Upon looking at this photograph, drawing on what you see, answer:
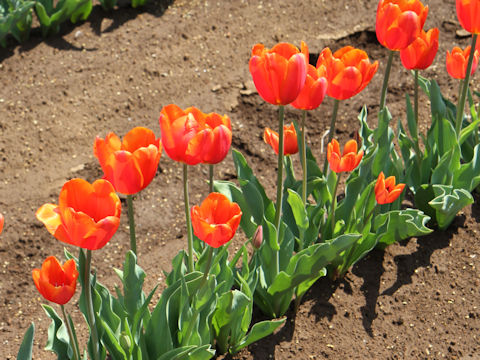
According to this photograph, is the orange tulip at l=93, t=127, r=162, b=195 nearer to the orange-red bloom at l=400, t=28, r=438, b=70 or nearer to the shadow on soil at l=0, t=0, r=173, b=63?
the orange-red bloom at l=400, t=28, r=438, b=70

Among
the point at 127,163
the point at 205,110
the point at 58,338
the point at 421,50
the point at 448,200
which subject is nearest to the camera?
the point at 127,163

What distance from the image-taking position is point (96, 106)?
13.5 feet

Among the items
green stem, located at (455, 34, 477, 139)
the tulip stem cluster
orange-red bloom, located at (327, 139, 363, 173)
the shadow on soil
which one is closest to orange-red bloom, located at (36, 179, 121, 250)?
the tulip stem cluster

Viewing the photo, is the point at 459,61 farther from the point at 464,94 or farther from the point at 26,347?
the point at 26,347

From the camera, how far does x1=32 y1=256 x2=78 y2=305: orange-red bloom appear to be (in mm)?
1876

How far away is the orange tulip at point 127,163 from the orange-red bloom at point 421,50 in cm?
120

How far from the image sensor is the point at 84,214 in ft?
5.59

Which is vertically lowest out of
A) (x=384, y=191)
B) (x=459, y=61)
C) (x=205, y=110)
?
(x=205, y=110)

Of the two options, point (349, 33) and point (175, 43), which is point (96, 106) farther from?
point (349, 33)

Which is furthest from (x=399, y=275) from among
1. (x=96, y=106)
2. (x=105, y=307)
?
(x=96, y=106)

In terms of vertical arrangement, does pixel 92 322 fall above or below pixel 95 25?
above

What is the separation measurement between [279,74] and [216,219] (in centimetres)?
44

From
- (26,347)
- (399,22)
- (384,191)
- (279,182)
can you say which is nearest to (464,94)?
(399,22)

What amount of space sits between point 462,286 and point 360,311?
0.46m
